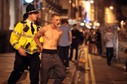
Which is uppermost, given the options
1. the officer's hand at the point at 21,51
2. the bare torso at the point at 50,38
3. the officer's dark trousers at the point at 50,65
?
the bare torso at the point at 50,38

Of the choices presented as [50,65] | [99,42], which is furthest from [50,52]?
[99,42]

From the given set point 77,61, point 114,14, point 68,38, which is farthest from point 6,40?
point 114,14

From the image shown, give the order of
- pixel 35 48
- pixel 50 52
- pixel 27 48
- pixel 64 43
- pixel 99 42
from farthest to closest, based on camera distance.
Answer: pixel 99 42, pixel 64 43, pixel 50 52, pixel 35 48, pixel 27 48

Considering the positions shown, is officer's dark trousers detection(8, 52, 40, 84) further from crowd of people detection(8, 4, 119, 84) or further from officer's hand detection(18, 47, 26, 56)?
officer's hand detection(18, 47, 26, 56)

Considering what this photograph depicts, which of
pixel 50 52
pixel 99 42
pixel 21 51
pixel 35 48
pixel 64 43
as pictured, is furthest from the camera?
pixel 99 42

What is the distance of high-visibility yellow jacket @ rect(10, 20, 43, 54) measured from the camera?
8.33 meters

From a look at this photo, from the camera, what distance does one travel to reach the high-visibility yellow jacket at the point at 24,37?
8328 mm

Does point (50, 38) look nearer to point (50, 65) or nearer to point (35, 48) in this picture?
point (35, 48)

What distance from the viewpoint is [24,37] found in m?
8.44

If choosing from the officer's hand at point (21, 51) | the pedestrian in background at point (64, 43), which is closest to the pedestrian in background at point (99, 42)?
the pedestrian in background at point (64, 43)

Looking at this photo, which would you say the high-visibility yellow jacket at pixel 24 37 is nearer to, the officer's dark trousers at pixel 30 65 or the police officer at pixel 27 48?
the police officer at pixel 27 48

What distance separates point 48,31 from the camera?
871 cm

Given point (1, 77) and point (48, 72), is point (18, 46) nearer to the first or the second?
point (48, 72)

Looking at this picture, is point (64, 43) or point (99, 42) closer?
point (64, 43)
